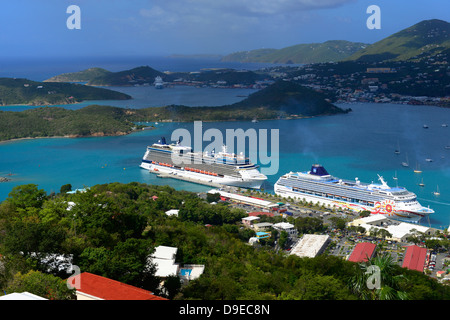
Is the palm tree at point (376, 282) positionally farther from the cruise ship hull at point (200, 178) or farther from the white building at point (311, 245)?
the cruise ship hull at point (200, 178)

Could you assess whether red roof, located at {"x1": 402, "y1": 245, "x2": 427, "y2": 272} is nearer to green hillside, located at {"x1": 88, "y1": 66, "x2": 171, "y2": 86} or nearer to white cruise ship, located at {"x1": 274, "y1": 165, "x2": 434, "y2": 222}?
white cruise ship, located at {"x1": 274, "y1": 165, "x2": 434, "y2": 222}

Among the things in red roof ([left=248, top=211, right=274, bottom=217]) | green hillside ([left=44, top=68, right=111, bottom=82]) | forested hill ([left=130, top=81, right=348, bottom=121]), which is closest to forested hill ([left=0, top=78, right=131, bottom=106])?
forested hill ([left=130, top=81, right=348, bottom=121])

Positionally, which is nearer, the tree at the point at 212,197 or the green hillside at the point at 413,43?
the tree at the point at 212,197

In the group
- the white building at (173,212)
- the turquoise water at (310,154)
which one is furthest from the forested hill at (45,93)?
the white building at (173,212)

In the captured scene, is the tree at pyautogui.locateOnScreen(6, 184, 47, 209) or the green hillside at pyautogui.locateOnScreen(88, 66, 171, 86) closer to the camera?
the tree at pyautogui.locateOnScreen(6, 184, 47, 209)

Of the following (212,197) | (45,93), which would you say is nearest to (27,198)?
(212,197)

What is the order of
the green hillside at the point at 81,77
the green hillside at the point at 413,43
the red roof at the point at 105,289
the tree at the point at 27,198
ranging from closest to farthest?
the red roof at the point at 105,289 → the tree at the point at 27,198 → the green hillside at the point at 413,43 → the green hillside at the point at 81,77

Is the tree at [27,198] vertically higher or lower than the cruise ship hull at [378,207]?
higher

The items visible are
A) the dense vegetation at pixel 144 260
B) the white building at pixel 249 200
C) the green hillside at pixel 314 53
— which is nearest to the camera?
the dense vegetation at pixel 144 260
